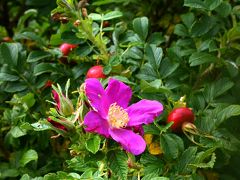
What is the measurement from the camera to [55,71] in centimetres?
140

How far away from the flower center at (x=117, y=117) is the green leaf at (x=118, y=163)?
59 millimetres

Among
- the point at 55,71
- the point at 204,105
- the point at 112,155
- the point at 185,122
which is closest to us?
the point at 112,155

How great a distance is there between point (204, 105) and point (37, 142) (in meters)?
0.47

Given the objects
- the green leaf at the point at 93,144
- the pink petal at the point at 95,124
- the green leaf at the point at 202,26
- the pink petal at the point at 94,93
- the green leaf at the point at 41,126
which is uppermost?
the pink petal at the point at 94,93

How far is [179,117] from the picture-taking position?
113cm

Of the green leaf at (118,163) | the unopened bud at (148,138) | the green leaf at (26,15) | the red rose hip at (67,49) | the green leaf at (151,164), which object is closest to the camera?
the green leaf at (118,163)

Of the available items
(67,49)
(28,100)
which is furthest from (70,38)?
(28,100)

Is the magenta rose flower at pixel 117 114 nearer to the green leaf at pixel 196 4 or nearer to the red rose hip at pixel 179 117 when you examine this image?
the red rose hip at pixel 179 117

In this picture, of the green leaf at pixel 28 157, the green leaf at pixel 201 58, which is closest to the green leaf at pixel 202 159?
the green leaf at pixel 201 58

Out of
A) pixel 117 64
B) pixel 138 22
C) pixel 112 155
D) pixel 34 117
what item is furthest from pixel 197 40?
pixel 112 155

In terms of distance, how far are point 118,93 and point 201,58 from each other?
339mm

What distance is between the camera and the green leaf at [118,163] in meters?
0.92

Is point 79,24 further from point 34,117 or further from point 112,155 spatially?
point 112,155

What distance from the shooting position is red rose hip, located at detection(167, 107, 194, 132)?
1137 mm
